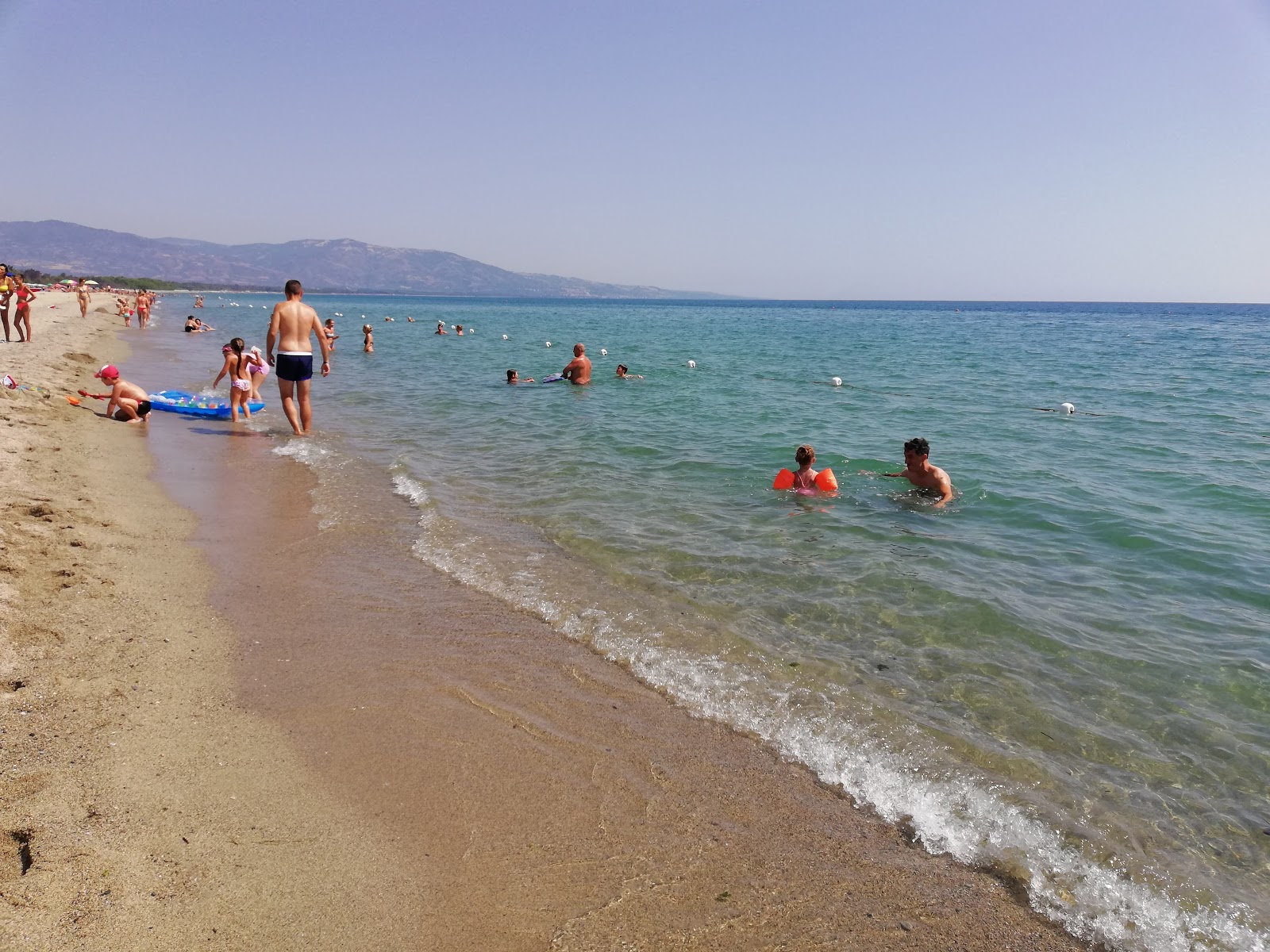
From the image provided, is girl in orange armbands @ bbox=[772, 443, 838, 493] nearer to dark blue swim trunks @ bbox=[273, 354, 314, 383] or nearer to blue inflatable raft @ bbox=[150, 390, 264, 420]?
dark blue swim trunks @ bbox=[273, 354, 314, 383]

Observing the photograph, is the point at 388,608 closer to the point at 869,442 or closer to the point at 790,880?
the point at 790,880

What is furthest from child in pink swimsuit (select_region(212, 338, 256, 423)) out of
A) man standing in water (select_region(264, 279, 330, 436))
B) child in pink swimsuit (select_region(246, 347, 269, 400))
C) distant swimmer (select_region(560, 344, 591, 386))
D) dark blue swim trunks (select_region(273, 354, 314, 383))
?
distant swimmer (select_region(560, 344, 591, 386))

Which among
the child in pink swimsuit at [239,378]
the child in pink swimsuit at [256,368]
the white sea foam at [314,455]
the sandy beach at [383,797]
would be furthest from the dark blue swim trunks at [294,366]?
the sandy beach at [383,797]

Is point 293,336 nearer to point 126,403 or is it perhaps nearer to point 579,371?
point 126,403

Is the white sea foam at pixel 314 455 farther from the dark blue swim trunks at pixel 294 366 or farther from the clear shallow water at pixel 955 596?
the dark blue swim trunks at pixel 294 366

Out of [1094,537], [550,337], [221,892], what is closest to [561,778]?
[221,892]

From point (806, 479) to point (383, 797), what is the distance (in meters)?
7.15

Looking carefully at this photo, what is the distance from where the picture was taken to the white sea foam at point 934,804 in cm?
298

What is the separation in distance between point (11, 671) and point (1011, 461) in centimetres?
1218

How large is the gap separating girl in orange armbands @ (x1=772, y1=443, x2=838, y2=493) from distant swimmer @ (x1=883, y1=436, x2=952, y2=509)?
1.07 m

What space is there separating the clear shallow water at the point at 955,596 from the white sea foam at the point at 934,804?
0.01 meters

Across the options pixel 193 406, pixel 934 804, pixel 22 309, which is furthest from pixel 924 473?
pixel 22 309

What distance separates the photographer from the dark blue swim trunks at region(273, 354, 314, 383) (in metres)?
Result: 10.9

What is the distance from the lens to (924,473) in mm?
9570
